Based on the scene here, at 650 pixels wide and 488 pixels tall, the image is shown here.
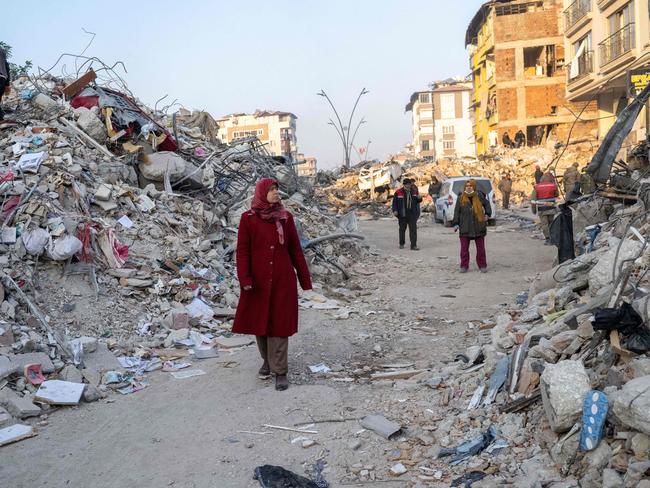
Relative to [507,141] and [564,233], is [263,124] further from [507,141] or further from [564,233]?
[564,233]

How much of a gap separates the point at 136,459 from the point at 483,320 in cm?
480

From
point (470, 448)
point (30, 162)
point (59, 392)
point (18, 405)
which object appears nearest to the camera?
point (470, 448)

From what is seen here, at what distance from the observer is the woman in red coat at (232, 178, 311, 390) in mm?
5383

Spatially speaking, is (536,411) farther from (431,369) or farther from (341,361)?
(341,361)

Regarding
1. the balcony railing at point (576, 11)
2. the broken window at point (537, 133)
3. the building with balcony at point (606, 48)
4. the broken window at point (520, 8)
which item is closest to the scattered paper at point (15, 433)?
the building with balcony at point (606, 48)

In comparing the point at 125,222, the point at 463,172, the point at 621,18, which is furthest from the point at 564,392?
the point at 463,172

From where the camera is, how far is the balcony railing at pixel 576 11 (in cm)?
2850

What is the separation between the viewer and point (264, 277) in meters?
5.42

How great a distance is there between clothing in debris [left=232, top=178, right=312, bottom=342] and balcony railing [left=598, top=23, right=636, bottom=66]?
22.7 m

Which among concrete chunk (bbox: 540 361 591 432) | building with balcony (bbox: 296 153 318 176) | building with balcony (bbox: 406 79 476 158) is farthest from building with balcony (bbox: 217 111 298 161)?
concrete chunk (bbox: 540 361 591 432)

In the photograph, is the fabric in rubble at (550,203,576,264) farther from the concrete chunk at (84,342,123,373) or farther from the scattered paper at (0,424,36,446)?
the scattered paper at (0,424,36,446)

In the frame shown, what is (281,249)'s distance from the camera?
18.1ft

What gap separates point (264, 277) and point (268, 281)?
5 centimetres

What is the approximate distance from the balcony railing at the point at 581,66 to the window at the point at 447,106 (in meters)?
50.2
